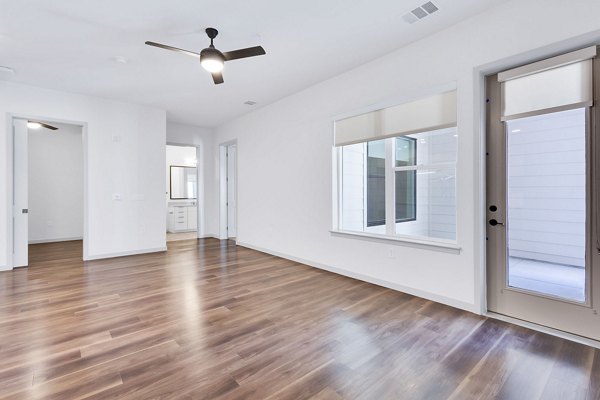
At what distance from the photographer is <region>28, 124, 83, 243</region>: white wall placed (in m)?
6.94

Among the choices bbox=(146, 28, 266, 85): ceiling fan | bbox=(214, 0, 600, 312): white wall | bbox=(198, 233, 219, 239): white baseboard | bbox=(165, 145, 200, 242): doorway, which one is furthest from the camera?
bbox=(165, 145, 200, 242): doorway

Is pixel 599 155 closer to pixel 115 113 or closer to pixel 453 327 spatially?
pixel 453 327

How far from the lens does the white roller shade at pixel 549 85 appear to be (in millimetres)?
2375

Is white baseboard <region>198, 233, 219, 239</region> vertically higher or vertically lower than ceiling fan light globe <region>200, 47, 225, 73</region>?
lower

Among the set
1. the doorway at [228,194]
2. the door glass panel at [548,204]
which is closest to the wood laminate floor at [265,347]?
the door glass panel at [548,204]

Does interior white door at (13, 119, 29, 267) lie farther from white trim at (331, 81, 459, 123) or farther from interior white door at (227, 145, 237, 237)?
white trim at (331, 81, 459, 123)

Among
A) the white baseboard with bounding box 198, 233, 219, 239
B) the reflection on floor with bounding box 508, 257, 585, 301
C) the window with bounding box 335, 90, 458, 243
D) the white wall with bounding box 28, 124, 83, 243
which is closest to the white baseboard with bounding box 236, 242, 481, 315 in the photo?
the reflection on floor with bounding box 508, 257, 585, 301

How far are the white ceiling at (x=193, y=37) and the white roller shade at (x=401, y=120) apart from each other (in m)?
0.72

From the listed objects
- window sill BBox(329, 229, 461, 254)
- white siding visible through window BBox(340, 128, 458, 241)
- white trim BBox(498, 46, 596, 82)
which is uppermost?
white trim BBox(498, 46, 596, 82)

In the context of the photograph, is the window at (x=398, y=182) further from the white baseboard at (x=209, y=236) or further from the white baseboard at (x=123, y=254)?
the white baseboard at (x=209, y=236)

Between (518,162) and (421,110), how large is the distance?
1120mm

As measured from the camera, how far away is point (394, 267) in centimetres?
360

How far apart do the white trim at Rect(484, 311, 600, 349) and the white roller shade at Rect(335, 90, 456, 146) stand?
1965 millimetres

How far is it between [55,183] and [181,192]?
10.5 ft
